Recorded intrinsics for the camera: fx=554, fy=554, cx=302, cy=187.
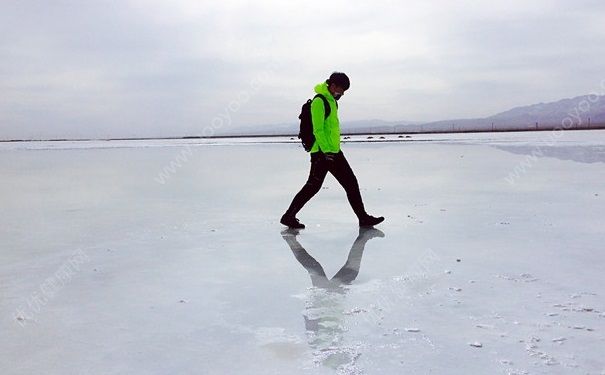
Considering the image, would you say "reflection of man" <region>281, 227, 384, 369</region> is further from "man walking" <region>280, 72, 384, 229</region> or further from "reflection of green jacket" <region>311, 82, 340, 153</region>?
"reflection of green jacket" <region>311, 82, 340, 153</region>

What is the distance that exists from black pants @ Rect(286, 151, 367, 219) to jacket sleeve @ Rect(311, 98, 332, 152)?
152 mm

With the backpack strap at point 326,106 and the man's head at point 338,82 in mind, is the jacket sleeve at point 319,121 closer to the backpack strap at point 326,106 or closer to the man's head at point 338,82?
the backpack strap at point 326,106

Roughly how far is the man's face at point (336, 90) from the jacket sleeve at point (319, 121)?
0.25 metres

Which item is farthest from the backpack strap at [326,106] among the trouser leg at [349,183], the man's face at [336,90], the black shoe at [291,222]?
the black shoe at [291,222]

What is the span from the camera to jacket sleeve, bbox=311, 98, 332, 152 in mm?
6828

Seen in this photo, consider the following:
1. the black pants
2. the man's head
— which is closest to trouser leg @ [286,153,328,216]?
the black pants

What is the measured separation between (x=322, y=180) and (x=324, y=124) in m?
0.73

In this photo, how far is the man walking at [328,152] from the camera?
6898 millimetres

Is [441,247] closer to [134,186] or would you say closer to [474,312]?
[474,312]

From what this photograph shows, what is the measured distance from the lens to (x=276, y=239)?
252 inches

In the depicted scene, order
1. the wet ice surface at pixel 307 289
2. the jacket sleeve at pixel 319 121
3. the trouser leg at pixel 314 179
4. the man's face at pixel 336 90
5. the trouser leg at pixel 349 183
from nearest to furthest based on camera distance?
the wet ice surface at pixel 307 289
the jacket sleeve at pixel 319 121
the man's face at pixel 336 90
the trouser leg at pixel 314 179
the trouser leg at pixel 349 183

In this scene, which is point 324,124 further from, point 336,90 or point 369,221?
point 369,221

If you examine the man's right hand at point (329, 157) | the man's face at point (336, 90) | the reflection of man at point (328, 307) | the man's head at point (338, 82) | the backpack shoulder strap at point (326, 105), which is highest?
the man's head at point (338, 82)

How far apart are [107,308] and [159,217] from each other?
424 cm
